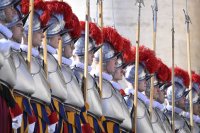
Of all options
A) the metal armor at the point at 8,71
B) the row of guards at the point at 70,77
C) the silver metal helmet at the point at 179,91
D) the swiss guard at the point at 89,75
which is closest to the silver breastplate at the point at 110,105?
the row of guards at the point at 70,77

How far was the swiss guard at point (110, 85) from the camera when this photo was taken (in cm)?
1066

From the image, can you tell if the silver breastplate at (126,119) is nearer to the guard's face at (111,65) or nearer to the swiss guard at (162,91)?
the guard's face at (111,65)

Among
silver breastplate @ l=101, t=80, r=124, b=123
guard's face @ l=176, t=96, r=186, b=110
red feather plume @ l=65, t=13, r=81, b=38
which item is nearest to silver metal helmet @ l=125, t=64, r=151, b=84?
silver breastplate @ l=101, t=80, r=124, b=123

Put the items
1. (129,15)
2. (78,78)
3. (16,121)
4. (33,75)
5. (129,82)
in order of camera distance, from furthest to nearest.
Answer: (129,15), (129,82), (78,78), (33,75), (16,121)

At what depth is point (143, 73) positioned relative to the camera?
39.0ft

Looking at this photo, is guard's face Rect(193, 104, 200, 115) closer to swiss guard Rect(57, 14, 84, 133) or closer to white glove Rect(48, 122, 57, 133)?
swiss guard Rect(57, 14, 84, 133)

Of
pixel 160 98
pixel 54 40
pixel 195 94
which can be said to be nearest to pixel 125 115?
pixel 54 40

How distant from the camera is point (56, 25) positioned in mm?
9953

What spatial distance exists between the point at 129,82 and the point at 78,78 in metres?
1.64

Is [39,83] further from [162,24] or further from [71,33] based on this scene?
[162,24]

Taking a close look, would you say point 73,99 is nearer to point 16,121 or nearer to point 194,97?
point 16,121

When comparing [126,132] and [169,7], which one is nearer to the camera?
[126,132]

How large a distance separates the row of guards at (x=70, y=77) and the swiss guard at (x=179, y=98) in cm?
36

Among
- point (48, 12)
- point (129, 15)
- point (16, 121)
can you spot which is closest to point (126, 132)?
point (48, 12)
